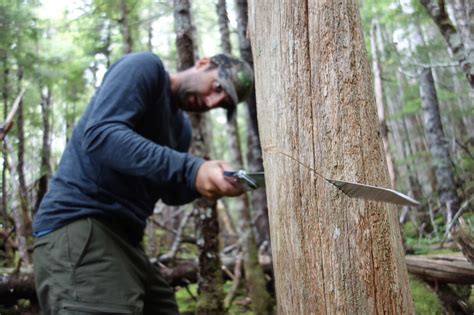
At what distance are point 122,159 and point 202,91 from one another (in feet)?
3.18

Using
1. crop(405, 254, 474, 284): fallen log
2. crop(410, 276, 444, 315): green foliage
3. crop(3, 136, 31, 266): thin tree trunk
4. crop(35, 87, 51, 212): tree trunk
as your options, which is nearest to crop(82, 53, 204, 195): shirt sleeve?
crop(3, 136, 31, 266): thin tree trunk

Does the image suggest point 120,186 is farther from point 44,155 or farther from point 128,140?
point 44,155

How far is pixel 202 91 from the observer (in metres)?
2.88

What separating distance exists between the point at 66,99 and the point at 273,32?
22.2 feet

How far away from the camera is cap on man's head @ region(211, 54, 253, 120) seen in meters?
2.88

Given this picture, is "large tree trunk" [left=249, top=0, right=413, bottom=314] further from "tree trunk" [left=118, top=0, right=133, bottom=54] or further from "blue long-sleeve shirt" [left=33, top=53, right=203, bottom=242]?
"tree trunk" [left=118, top=0, right=133, bottom=54]

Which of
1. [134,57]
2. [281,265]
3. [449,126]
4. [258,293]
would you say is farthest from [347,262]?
[449,126]

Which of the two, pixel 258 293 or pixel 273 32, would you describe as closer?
pixel 273 32

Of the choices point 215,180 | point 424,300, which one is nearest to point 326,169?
point 215,180

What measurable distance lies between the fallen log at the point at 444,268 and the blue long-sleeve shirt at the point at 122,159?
2728 mm

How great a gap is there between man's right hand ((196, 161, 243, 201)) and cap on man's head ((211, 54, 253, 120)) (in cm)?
94

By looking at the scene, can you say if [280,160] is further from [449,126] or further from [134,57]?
[449,126]

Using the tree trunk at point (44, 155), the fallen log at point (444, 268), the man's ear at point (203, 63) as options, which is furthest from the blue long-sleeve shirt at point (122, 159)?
the tree trunk at point (44, 155)

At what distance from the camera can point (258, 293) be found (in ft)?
13.4
